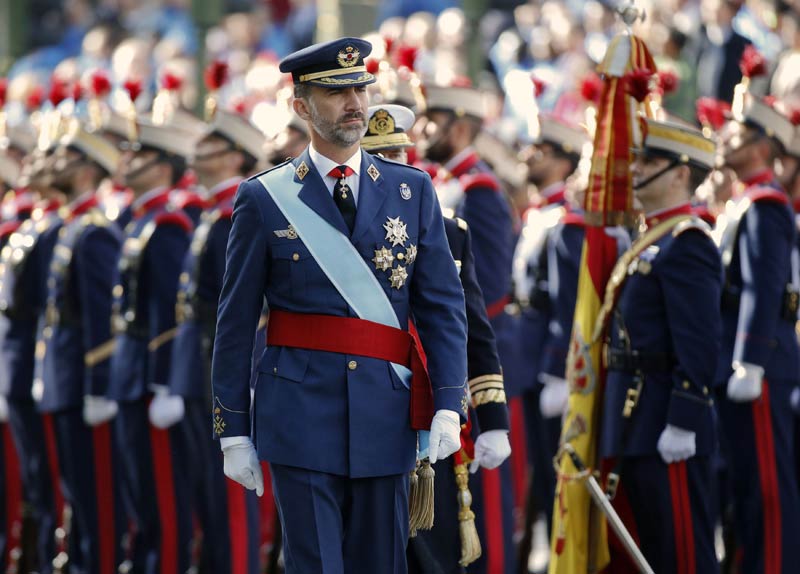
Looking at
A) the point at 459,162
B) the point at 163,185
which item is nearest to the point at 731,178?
the point at 459,162

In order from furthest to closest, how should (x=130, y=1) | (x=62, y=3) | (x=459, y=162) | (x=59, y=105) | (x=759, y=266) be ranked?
(x=62, y=3) < (x=130, y=1) < (x=59, y=105) < (x=459, y=162) < (x=759, y=266)

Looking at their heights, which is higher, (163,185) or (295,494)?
(163,185)

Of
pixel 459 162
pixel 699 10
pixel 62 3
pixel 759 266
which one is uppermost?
pixel 62 3

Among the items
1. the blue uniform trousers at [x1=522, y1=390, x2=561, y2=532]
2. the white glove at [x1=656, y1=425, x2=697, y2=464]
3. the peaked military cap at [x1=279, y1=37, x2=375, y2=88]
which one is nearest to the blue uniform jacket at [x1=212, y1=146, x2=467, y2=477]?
the peaked military cap at [x1=279, y1=37, x2=375, y2=88]

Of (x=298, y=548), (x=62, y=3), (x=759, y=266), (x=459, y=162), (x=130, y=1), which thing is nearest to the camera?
(x=298, y=548)

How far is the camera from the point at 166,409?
28.2 feet

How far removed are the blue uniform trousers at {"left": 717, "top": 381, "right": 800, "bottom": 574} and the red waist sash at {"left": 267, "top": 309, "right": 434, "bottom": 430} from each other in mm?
2388

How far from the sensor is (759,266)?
24.6 feet

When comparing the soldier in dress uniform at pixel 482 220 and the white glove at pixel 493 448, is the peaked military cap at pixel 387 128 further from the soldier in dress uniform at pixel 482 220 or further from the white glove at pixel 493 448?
the soldier in dress uniform at pixel 482 220

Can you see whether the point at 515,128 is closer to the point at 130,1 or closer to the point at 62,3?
the point at 130,1

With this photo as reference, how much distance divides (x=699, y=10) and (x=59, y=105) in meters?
4.61

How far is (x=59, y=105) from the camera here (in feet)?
36.6

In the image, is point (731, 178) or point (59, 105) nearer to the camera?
point (731, 178)

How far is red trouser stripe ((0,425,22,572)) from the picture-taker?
10172mm
